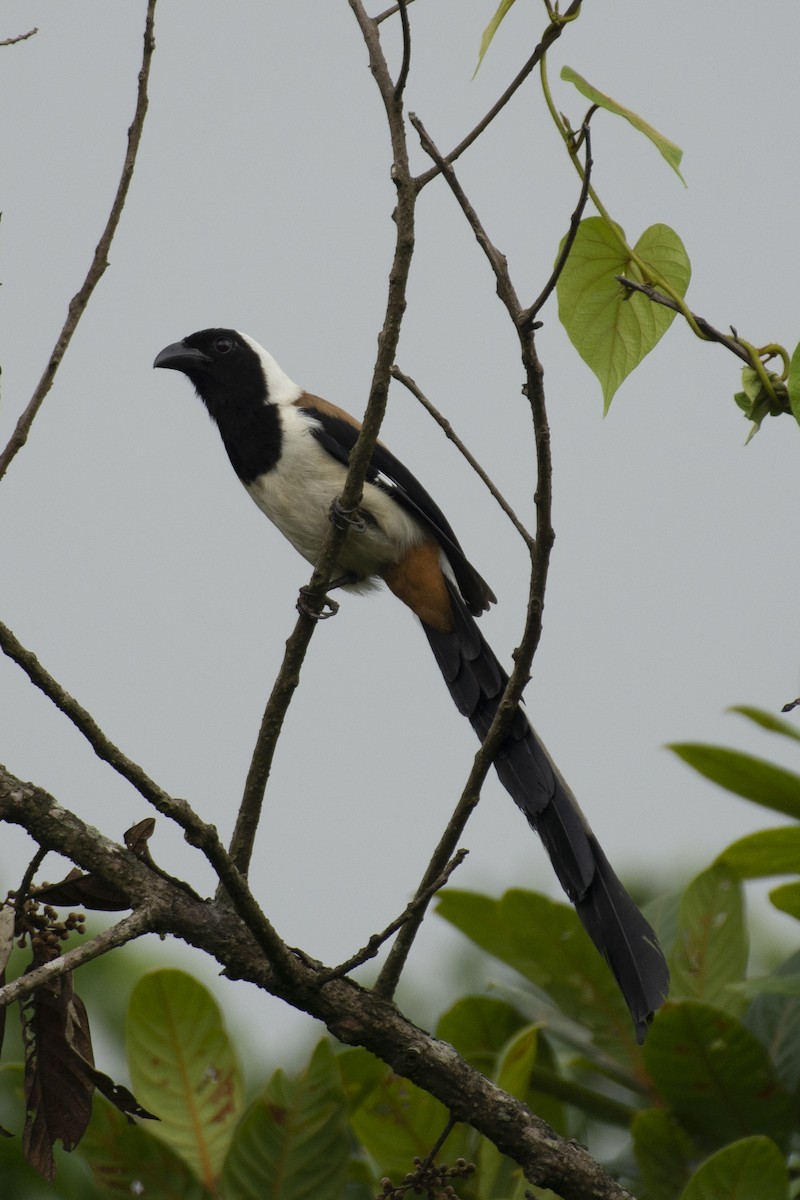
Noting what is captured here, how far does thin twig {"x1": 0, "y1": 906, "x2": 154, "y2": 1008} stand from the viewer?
127 cm

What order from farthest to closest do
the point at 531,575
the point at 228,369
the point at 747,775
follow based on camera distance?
the point at 228,369 < the point at 747,775 < the point at 531,575

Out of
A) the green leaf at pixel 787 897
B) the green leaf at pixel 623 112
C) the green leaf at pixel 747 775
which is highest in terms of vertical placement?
the green leaf at pixel 623 112

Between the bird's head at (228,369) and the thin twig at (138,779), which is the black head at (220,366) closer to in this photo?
the bird's head at (228,369)

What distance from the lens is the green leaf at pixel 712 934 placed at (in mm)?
2287

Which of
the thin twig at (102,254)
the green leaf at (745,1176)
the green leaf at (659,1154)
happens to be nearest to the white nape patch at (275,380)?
the thin twig at (102,254)

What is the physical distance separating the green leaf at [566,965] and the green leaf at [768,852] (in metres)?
0.33

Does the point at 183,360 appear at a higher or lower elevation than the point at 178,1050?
higher

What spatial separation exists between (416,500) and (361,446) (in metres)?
1.44

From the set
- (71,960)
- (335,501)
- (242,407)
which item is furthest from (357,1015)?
(242,407)

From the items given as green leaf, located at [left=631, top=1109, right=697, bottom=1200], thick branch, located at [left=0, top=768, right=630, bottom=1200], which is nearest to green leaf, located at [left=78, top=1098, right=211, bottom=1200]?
thick branch, located at [left=0, top=768, right=630, bottom=1200]

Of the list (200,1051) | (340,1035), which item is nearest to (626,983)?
(340,1035)

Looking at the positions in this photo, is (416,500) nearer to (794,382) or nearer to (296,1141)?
(296,1141)

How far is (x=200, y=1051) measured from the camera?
2.08 meters

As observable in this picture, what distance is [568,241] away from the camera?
1.49m
